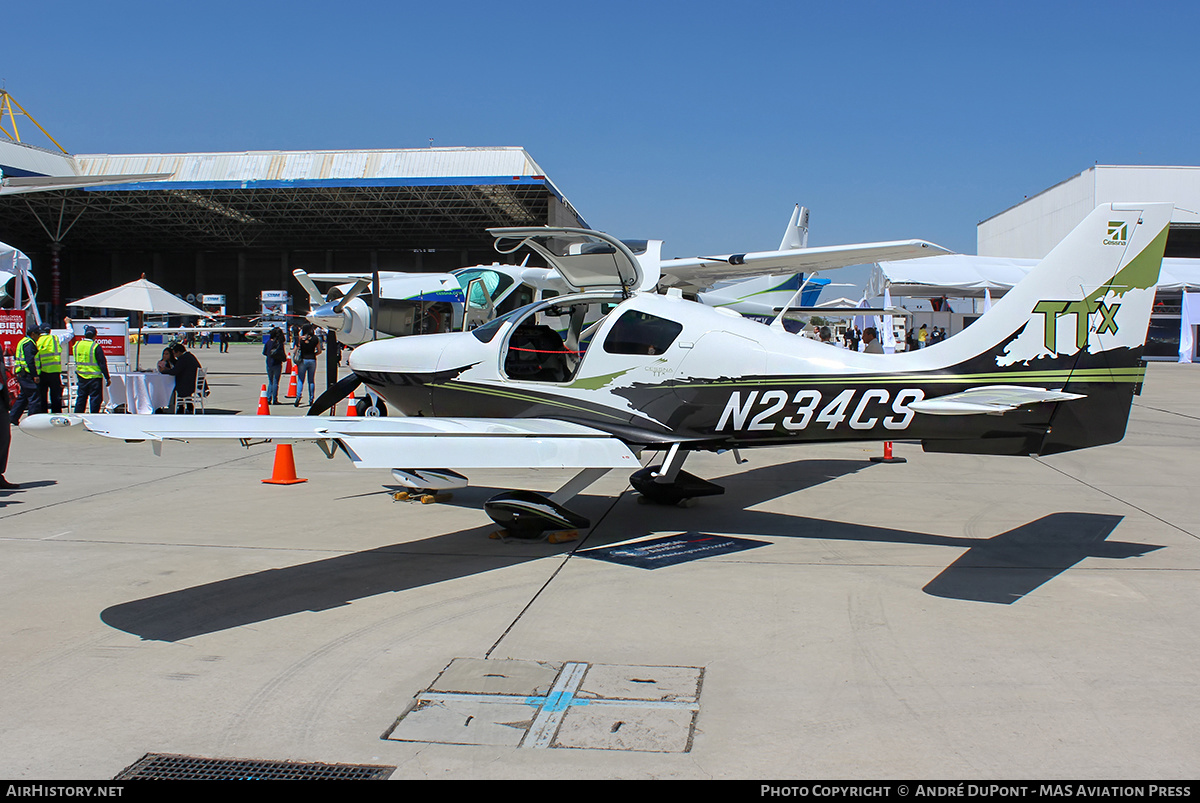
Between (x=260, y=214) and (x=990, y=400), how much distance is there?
2507 inches

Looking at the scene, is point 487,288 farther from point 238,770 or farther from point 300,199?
point 300,199

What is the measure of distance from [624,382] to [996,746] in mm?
4240

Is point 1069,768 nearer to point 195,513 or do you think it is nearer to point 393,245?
point 195,513

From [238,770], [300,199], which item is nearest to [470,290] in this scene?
[238,770]

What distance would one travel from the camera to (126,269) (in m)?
77.8

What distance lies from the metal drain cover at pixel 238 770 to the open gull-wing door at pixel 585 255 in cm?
514

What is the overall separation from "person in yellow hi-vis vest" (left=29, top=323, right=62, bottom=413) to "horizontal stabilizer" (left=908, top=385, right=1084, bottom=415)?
504 inches

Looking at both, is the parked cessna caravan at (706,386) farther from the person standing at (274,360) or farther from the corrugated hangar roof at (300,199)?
the corrugated hangar roof at (300,199)

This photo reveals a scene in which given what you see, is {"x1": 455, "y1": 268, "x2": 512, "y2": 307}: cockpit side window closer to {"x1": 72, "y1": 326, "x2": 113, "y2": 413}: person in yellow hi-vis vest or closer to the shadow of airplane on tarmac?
{"x1": 72, "y1": 326, "x2": 113, "y2": 413}: person in yellow hi-vis vest

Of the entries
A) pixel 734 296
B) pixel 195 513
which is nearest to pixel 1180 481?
pixel 195 513

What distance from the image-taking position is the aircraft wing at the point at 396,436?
512cm

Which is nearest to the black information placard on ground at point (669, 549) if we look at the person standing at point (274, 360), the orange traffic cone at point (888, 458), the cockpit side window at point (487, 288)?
the orange traffic cone at point (888, 458)

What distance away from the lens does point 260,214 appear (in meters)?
61.8

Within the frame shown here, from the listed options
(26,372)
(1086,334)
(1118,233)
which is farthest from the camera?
(26,372)
